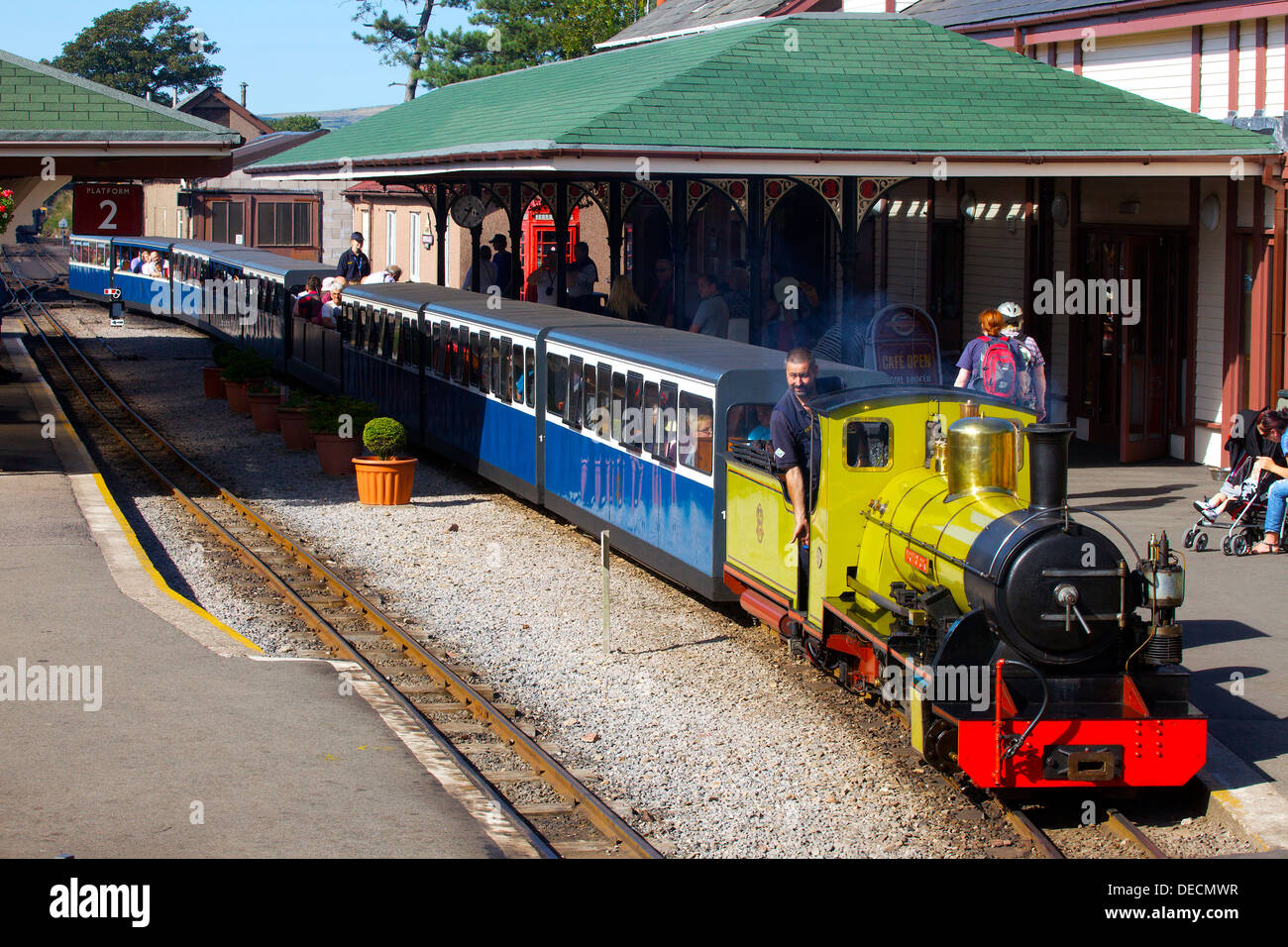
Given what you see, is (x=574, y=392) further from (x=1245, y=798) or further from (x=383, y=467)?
(x=1245, y=798)

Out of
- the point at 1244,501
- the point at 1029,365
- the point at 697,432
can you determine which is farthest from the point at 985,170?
the point at 697,432

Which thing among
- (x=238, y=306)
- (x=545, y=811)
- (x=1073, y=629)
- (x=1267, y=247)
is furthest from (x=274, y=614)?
(x=238, y=306)

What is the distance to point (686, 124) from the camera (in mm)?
16078

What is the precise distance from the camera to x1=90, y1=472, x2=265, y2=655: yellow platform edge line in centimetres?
1069

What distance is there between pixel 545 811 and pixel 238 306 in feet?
83.0

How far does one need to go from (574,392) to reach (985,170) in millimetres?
5239

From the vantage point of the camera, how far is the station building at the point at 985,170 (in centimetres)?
1573

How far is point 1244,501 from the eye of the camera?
12859 millimetres

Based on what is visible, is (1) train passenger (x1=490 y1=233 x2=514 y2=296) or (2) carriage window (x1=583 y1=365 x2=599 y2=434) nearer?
(2) carriage window (x1=583 y1=365 x2=599 y2=434)

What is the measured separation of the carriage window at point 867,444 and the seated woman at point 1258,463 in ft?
18.9

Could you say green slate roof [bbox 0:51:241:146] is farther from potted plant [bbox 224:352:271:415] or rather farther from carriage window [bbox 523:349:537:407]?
potted plant [bbox 224:352:271:415]

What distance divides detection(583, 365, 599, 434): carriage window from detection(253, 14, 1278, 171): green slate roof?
284cm

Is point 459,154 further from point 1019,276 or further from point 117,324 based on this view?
point 117,324

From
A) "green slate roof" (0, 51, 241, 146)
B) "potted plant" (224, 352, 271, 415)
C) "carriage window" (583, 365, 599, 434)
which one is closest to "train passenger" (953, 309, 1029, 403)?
"carriage window" (583, 365, 599, 434)
